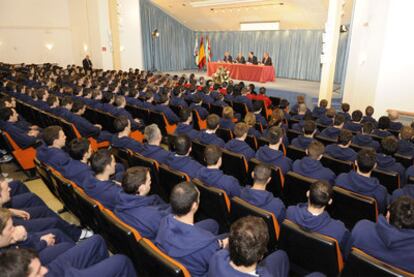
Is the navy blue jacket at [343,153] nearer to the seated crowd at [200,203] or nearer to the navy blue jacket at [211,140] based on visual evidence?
the seated crowd at [200,203]

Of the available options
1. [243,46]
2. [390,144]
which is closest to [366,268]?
[390,144]

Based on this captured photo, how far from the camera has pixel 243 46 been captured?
2067 centimetres

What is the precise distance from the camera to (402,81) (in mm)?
8641

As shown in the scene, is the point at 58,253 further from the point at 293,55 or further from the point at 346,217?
the point at 293,55

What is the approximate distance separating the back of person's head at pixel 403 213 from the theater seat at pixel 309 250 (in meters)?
0.42

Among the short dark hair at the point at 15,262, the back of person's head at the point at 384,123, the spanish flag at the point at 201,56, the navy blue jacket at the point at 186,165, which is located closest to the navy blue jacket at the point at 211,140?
the navy blue jacket at the point at 186,165

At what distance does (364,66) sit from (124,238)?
981 centimetres

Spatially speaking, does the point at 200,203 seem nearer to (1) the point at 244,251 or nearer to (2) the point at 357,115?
(1) the point at 244,251

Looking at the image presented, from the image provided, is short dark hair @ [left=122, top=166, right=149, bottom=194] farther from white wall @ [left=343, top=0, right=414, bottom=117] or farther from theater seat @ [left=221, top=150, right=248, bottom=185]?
white wall @ [left=343, top=0, right=414, bottom=117]

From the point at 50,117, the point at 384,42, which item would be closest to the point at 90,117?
the point at 50,117

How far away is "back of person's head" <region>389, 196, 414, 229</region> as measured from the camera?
6.31 ft

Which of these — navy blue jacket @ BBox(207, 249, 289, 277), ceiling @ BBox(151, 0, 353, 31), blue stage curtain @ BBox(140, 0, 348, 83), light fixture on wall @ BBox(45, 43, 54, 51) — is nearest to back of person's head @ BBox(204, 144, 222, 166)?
navy blue jacket @ BBox(207, 249, 289, 277)

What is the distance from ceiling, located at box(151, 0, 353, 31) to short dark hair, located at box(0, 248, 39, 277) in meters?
13.8

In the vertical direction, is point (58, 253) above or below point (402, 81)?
below
